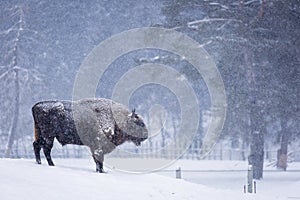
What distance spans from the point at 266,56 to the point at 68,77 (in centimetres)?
2464

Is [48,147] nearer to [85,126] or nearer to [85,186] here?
[85,126]

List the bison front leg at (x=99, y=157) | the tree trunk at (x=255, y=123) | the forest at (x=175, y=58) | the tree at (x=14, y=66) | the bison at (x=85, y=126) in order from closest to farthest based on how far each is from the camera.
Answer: the bison at (x=85, y=126) < the bison front leg at (x=99, y=157) < the forest at (x=175, y=58) < the tree trunk at (x=255, y=123) < the tree at (x=14, y=66)

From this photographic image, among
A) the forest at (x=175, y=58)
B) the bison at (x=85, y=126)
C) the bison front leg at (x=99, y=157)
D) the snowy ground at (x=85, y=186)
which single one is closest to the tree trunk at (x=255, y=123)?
the forest at (x=175, y=58)

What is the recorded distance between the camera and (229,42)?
22.3 m

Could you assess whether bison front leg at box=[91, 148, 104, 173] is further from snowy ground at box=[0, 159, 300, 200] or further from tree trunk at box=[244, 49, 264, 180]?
tree trunk at box=[244, 49, 264, 180]

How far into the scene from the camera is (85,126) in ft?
35.6

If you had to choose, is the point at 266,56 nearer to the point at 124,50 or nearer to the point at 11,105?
the point at 124,50

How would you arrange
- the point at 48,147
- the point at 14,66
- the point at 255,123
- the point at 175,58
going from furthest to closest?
the point at 14,66, the point at 175,58, the point at 255,123, the point at 48,147

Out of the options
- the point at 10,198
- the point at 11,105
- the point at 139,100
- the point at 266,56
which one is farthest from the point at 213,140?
the point at 10,198

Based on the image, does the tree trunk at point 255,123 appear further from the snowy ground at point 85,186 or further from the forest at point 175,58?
the snowy ground at point 85,186

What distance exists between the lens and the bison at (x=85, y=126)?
35.0ft

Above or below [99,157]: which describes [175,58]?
above

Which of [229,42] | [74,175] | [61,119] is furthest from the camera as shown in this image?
[229,42]

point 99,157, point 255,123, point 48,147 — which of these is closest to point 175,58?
point 255,123
